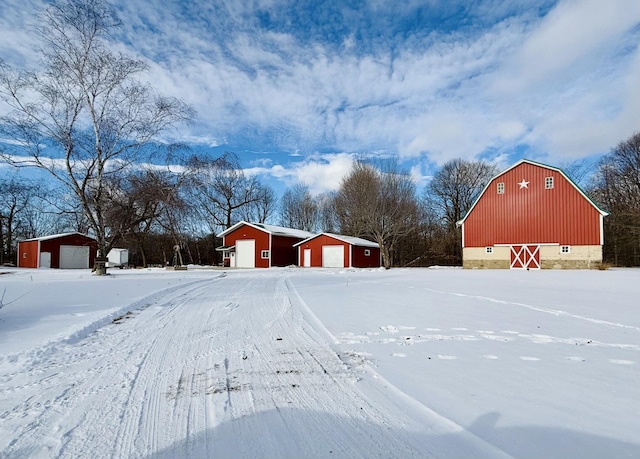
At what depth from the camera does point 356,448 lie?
229cm

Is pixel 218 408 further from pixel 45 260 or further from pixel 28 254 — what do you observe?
pixel 28 254

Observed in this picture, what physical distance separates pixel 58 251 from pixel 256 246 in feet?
61.6

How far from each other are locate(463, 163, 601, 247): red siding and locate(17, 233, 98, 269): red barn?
3438 centimetres

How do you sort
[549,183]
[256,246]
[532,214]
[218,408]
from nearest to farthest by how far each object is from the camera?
[218,408], [549,183], [532,214], [256,246]

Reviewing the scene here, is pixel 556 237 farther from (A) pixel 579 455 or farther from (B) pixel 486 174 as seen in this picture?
(A) pixel 579 455

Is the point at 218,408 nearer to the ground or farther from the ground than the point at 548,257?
nearer to the ground

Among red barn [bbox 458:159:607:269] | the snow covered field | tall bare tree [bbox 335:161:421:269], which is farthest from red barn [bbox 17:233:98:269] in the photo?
red barn [bbox 458:159:607:269]

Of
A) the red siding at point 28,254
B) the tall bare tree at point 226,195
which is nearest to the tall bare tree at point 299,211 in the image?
the tall bare tree at point 226,195

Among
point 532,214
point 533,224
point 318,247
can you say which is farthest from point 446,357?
point 318,247

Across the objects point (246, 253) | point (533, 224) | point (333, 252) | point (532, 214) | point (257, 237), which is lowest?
point (246, 253)

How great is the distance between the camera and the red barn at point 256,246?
3419 cm

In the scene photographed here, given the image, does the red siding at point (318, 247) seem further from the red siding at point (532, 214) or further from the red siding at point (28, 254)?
the red siding at point (28, 254)

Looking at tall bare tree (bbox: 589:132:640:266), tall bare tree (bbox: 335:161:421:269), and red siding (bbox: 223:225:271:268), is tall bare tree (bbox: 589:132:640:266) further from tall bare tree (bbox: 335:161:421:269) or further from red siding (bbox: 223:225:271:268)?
red siding (bbox: 223:225:271:268)

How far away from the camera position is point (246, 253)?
1375 inches
